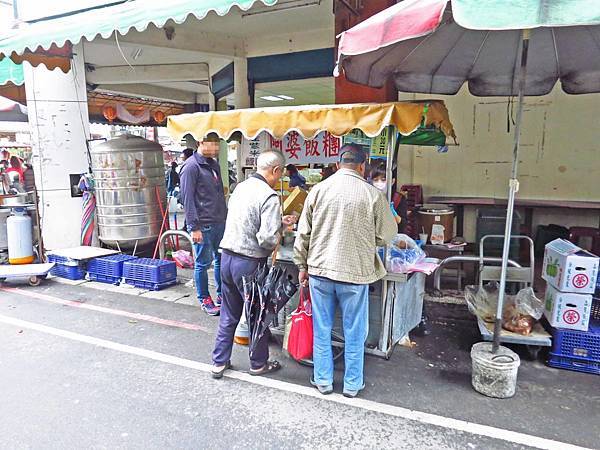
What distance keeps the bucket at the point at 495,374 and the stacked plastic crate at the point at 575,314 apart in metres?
0.66

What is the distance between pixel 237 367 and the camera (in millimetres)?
3904

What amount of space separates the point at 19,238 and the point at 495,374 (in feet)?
22.7

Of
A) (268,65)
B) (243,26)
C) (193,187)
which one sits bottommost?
(193,187)

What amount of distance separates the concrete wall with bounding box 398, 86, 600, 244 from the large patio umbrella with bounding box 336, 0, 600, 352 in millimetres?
2541

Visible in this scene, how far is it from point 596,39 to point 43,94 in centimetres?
736

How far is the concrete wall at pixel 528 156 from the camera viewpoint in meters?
7.16

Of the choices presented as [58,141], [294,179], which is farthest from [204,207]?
[58,141]

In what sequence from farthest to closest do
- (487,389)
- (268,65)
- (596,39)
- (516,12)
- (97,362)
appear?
1. (268,65)
2. (97,362)
3. (596,39)
4. (487,389)
5. (516,12)

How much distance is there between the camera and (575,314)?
3729mm

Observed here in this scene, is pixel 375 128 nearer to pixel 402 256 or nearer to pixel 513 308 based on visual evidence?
pixel 402 256

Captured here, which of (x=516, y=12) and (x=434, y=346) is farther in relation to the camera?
(x=434, y=346)

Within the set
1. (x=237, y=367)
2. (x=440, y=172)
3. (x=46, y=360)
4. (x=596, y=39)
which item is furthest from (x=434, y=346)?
(x=440, y=172)

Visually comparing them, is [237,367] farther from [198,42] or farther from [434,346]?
[198,42]

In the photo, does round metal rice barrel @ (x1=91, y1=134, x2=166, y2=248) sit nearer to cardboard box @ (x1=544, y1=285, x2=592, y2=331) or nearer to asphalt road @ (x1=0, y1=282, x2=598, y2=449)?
asphalt road @ (x1=0, y1=282, x2=598, y2=449)
